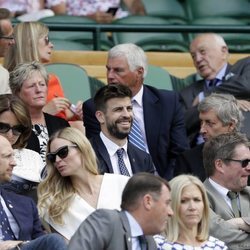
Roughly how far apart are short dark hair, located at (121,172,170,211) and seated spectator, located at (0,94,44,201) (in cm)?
181

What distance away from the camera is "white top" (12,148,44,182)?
11055mm

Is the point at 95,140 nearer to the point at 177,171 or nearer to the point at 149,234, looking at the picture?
the point at 177,171

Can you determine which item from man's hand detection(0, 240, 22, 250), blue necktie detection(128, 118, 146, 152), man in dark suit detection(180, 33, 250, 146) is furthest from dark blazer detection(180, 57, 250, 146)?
man's hand detection(0, 240, 22, 250)

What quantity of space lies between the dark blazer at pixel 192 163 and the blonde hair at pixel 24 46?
1551 millimetres

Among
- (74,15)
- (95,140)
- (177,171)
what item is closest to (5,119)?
(95,140)

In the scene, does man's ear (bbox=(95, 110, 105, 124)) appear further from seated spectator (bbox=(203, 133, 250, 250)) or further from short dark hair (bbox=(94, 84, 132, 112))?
seated spectator (bbox=(203, 133, 250, 250))

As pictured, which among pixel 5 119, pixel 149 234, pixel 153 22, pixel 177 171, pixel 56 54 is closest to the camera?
pixel 149 234

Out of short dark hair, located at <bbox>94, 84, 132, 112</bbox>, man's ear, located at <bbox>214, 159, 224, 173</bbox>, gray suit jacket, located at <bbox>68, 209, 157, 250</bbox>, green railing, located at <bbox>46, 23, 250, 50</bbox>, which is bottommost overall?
gray suit jacket, located at <bbox>68, 209, 157, 250</bbox>

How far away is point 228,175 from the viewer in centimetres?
1121

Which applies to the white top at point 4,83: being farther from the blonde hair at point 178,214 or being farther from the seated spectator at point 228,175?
the blonde hair at point 178,214

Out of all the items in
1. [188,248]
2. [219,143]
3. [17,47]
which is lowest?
[188,248]

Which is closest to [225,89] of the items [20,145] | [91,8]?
[20,145]

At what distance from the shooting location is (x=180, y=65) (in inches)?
600

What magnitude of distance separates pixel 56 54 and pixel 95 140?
10.8 ft
